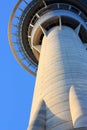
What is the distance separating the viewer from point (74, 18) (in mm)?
38250

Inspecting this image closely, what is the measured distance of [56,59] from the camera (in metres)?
25.7

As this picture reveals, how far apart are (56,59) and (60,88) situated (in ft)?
16.5

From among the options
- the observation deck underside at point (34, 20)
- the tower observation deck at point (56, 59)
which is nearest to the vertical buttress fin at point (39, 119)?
the tower observation deck at point (56, 59)

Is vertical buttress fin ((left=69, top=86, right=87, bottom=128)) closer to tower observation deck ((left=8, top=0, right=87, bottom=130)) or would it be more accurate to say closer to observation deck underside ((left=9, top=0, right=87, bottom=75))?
tower observation deck ((left=8, top=0, right=87, bottom=130))

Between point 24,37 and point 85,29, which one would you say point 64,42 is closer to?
point 85,29

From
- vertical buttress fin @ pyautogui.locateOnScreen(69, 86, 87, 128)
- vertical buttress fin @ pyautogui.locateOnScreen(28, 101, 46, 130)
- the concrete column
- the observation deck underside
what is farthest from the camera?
the observation deck underside

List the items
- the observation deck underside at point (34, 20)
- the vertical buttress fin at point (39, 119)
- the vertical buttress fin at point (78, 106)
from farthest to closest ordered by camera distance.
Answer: the observation deck underside at point (34, 20)
the vertical buttress fin at point (39, 119)
the vertical buttress fin at point (78, 106)

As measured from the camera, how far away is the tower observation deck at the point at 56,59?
18.5m

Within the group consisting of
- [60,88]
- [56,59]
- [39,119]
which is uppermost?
[56,59]

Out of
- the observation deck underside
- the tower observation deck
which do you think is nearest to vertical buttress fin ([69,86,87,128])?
the tower observation deck

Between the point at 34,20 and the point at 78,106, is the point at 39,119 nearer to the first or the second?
the point at 78,106

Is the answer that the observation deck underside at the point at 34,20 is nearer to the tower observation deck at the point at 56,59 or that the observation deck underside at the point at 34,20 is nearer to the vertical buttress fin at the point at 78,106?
the tower observation deck at the point at 56,59

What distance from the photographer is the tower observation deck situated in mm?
18467

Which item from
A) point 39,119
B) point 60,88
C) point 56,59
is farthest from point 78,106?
point 56,59
